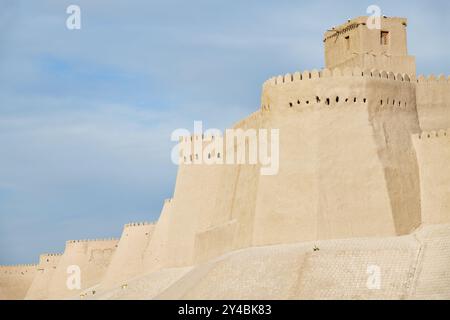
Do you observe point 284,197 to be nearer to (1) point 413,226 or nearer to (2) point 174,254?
(1) point 413,226

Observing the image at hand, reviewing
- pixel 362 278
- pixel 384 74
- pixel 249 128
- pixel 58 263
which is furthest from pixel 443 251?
pixel 58 263

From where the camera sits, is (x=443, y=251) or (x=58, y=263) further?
(x=58, y=263)

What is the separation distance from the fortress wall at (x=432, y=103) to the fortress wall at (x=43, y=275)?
42698 millimetres

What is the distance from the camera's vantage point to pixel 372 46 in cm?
5884

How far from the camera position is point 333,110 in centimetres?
5216

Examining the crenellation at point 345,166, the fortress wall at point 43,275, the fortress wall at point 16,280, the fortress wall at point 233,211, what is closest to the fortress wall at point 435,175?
the crenellation at point 345,166

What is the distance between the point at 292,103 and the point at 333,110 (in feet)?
6.96

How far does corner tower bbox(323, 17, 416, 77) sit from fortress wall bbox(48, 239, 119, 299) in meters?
29.2

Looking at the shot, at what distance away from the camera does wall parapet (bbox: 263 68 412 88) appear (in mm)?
52312

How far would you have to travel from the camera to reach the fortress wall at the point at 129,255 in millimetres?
73125

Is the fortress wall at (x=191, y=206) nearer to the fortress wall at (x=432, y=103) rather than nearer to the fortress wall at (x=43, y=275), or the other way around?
the fortress wall at (x=432, y=103)

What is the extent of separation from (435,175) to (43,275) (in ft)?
154

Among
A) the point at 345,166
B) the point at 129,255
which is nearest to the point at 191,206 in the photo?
the point at 129,255
